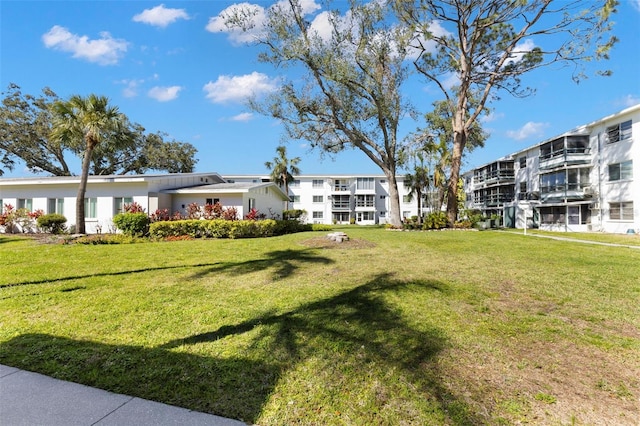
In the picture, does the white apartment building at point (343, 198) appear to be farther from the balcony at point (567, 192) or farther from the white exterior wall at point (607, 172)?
the white exterior wall at point (607, 172)

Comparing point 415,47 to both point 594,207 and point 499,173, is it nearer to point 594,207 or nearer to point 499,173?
point 594,207

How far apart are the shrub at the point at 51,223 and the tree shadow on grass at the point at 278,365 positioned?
1834cm

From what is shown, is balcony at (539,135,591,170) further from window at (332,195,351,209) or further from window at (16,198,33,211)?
window at (16,198,33,211)

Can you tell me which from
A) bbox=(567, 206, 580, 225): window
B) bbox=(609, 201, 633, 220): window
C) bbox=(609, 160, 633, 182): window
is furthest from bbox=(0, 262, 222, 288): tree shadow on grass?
bbox=(567, 206, 580, 225): window

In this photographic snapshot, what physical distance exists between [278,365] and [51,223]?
21329mm

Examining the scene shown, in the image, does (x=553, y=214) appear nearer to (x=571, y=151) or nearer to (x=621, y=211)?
(x=571, y=151)

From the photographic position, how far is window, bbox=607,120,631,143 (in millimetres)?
23562

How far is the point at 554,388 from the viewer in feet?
9.95

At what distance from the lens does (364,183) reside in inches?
1944

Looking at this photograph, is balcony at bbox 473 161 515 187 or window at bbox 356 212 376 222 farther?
window at bbox 356 212 376 222

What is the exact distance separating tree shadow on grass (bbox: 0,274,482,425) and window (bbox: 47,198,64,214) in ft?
67.7

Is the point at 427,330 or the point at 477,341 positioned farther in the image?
the point at 427,330

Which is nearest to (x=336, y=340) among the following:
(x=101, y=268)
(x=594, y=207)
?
(x=101, y=268)

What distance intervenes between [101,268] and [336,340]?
7474mm
